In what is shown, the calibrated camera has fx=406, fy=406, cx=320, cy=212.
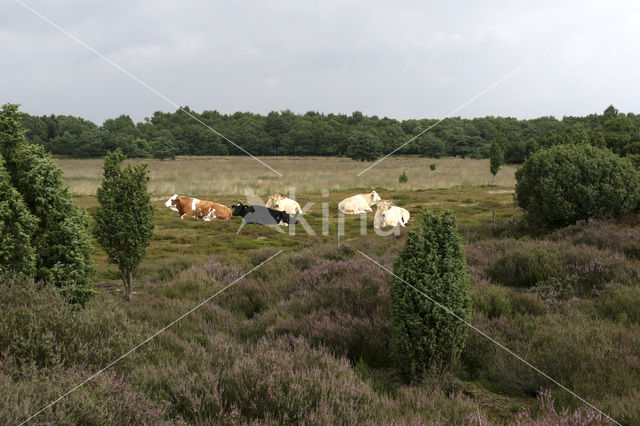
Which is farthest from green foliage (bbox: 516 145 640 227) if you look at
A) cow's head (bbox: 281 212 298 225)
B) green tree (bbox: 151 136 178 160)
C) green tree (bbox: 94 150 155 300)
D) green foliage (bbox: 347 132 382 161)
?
green tree (bbox: 151 136 178 160)

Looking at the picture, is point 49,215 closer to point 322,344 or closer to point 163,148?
point 322,344

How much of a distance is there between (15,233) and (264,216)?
34.2 feet

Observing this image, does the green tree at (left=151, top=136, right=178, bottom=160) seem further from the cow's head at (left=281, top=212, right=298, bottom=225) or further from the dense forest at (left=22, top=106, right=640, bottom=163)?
the cow's head at (left=281, top=212, right=298, bottom=225)

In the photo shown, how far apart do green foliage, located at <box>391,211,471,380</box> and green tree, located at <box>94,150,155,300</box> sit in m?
5.29

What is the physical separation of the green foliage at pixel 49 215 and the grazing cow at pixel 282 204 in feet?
29.9

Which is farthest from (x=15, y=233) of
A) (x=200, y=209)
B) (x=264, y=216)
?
(x=200, y=209)

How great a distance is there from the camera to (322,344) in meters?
5.18

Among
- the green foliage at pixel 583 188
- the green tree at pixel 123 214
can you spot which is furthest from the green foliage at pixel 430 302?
the green foliage at pixel 583 188

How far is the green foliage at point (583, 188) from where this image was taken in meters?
10.4

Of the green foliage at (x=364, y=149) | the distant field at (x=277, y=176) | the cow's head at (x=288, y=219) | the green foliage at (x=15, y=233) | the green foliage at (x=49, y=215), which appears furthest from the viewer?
the cow's head at (x=288, y=219)

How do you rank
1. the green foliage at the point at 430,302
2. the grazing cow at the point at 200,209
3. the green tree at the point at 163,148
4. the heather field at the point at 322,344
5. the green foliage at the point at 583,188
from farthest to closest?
the green tree at the point at 163,148 < the grazing cow at the point at 200,209 < the green foliage at the point at 583,188 < the green foliage at the point at 430,302 < the heather field at the point at 322,344

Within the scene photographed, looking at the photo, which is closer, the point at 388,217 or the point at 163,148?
the point at 388,217

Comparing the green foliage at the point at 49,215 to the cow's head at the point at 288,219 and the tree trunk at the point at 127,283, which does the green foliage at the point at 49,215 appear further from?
the cow's head at the point at 288,219

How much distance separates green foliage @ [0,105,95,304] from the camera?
535 cm
